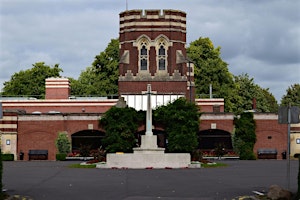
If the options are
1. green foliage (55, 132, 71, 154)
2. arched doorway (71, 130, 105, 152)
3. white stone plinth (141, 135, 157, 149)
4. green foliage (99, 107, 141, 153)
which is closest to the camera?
white stone plinth (141, 135, 157, 149)

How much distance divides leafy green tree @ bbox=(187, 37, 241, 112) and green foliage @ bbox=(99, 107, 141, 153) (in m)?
25.6

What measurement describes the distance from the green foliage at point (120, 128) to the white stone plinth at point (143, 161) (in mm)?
15522

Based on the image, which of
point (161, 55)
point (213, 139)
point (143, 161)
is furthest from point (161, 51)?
point (143, 161)

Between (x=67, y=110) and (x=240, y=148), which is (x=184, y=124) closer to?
(x=240, y=148)

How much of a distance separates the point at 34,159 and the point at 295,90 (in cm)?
6341

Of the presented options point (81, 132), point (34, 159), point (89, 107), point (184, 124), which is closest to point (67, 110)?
point (89, 107)

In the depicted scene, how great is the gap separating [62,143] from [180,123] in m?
10.7

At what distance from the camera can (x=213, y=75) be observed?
266 ft

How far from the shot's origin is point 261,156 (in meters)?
56.0

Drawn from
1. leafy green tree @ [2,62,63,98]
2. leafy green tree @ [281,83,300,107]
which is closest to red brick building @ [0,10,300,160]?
leafy green tree @ [2,62,63,98]

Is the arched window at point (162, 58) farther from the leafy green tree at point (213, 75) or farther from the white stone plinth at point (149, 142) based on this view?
the white stone plinth at point (149, 142)

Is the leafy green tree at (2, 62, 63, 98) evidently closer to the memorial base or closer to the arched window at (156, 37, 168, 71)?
the arched window at (156, 37, 168, 71)

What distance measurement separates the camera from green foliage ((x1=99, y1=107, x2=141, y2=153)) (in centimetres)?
5341

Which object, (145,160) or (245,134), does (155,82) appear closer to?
(245,134)
